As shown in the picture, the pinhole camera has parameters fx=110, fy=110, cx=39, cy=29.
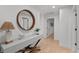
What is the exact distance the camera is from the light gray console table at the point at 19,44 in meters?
1.38

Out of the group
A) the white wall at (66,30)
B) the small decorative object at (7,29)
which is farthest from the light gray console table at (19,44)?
the white wall at (66,30)

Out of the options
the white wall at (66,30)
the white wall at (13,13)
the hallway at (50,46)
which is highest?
the white wall at (13,13)

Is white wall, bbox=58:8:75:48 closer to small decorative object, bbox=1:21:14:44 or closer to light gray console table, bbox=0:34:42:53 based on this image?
light gray console table, bbox=0:34:42:53

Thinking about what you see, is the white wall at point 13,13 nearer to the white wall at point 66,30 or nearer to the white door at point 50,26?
the white door at point 50,26

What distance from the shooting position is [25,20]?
149cm

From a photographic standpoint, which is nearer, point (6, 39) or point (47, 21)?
point (6, 39)

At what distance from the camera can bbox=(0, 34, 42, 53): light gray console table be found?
1380 millimetres

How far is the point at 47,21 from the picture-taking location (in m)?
1.53

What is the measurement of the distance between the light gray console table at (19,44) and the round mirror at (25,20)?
14 cm

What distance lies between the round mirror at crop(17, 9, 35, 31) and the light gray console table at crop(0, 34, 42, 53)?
0.44ft
